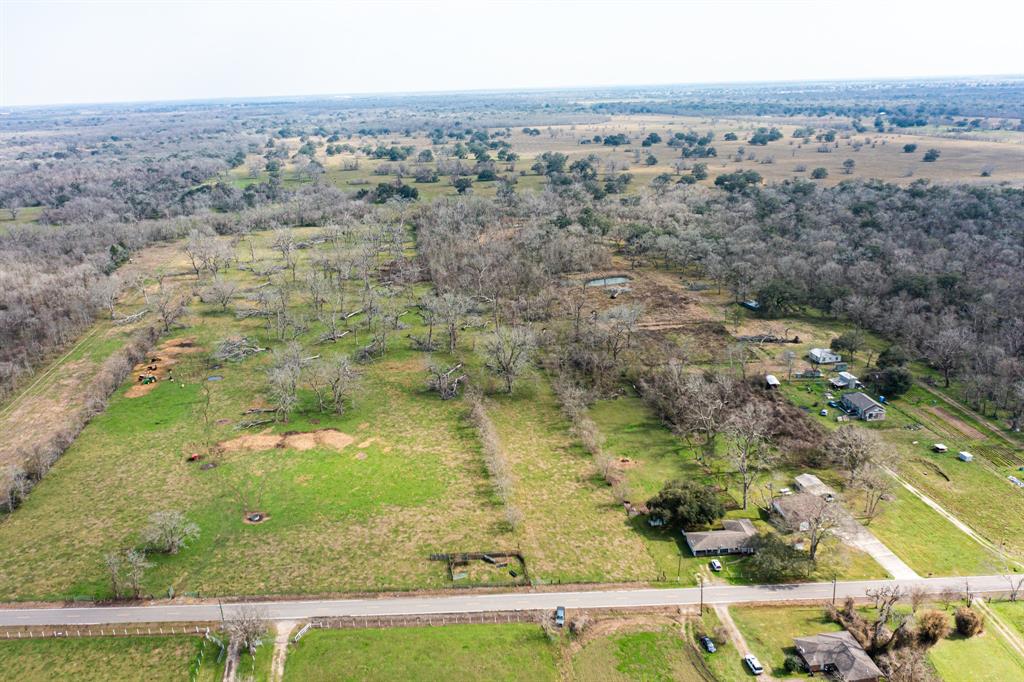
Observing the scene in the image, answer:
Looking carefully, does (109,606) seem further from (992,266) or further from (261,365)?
(992,266)

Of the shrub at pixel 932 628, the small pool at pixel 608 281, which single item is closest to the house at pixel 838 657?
the shrub at pixel 932 628

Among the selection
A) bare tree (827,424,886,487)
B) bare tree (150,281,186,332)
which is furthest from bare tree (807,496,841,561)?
bare tree (150,281,186,332)

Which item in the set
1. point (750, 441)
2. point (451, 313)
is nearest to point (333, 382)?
point (451, 313)

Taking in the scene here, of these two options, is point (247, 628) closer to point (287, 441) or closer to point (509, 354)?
→ point (287, 441)

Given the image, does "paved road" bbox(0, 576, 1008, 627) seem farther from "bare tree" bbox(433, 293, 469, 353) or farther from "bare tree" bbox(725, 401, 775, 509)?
"bare tree" bbox(433, 293, 469, 353)

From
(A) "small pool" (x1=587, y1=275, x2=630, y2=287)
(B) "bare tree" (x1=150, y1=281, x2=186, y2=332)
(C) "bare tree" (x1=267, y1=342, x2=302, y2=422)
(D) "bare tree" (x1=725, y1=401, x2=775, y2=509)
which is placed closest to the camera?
(D) "bare tree" (x1=725, y1=401, x2=775, y2=509)
